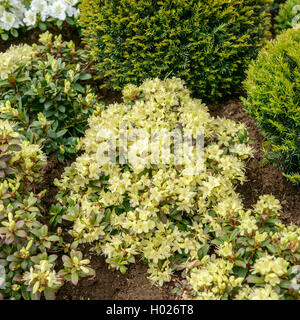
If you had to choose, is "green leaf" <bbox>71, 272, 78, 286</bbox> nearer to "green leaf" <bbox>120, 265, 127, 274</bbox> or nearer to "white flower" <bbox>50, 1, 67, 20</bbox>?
"green leaf" <bbox>120, 265, 127, 274</bbox>

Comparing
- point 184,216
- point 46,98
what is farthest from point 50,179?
point 184,216

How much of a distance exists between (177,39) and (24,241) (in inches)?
86.4

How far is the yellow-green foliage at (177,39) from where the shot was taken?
3.43 meters

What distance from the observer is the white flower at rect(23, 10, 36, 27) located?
444 cm

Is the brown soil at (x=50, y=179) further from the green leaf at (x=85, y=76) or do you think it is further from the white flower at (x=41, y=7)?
the white flower at (x=41, y=7)

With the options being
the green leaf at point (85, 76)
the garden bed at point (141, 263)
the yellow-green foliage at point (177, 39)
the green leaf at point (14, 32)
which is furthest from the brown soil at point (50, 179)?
the green leaf at point (14, 32)

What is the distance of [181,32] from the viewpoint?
345 cm

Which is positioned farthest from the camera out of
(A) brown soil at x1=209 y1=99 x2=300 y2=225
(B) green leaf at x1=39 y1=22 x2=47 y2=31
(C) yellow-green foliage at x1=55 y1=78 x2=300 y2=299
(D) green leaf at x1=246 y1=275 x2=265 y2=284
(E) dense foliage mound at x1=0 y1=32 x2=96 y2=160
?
(B) green leaf at x1=39 y1=22 x2=47 y2=31

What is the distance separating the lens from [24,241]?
2.69 meters

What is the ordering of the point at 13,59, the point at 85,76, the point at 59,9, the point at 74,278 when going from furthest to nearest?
the point at 59,9 → the point at 85,76 → the point at 13,59 → the point at 74,278

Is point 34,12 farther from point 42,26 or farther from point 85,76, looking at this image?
point 85,76

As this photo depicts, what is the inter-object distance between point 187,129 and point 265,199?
85 centimetres

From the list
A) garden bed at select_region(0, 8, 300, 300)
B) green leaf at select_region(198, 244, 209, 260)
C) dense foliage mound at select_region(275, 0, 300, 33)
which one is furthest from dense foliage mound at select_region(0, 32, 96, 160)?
dense foliage mound at select_region(275, 0, 300, 33)

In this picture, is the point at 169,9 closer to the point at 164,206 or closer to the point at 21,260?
the point at 164,206
